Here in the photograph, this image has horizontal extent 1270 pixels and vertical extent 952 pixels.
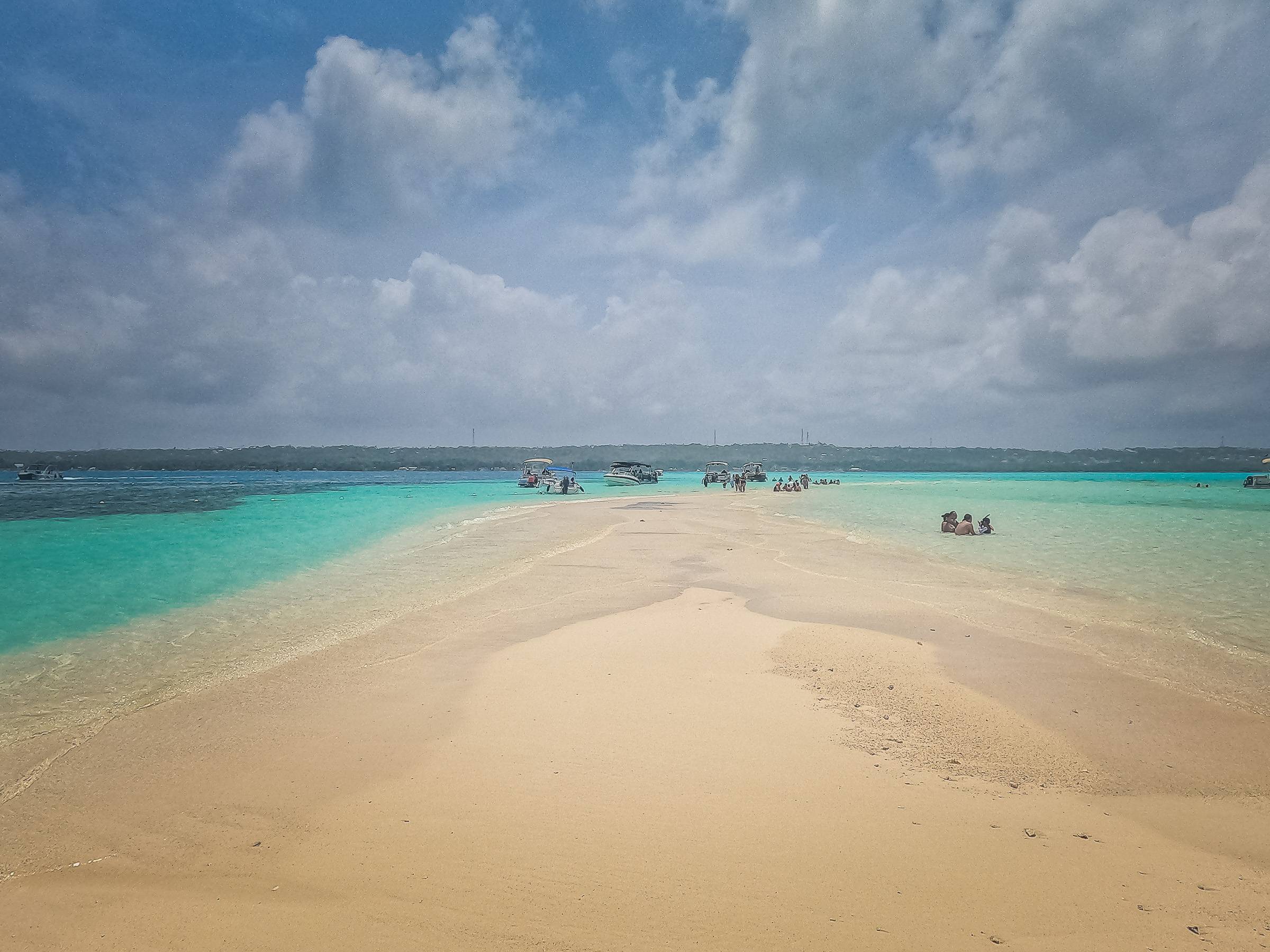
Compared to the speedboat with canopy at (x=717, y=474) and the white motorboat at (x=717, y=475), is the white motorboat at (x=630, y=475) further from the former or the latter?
the speedboat with canopy at (x=717, y=474)

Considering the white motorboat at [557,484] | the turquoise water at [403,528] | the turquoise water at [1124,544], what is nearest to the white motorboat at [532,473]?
the white motorboat at [557,484]

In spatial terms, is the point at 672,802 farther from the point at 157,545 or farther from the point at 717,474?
the point at 717,474

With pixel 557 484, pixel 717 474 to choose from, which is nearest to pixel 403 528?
pixel 557 484

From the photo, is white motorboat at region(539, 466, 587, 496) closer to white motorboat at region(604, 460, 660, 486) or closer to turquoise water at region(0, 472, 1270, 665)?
white motorboat at region(604, 460, 660, 486)

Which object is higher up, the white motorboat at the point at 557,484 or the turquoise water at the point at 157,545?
the white motorboat at the point at 557,484

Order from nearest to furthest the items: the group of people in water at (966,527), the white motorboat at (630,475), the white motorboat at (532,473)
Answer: the group of people in water at (966,527)
the white motorboat at (532,473)
the white motorboat at (630,475)

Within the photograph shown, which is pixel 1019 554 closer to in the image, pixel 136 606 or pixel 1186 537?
pixel 1186 537

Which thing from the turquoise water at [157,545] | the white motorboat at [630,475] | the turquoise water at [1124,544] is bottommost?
the turquoise water at [157,545]

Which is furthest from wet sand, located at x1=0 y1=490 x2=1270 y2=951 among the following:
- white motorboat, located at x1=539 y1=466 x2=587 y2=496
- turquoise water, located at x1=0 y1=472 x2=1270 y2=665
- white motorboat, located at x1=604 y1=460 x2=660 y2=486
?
white motorboat, located at x1=604 y1=460 x2=660 y2=486
